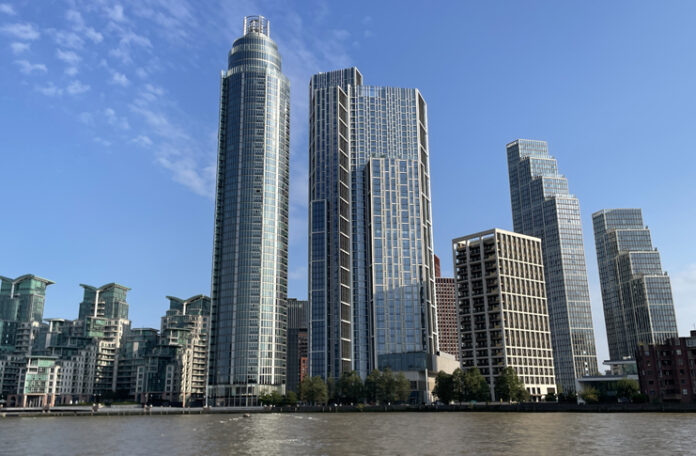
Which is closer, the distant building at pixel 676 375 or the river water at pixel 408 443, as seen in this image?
the river water at pixel 408 443

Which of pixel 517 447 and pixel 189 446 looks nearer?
pixel 517 447

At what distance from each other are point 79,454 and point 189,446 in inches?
552

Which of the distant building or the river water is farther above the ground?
the distant building

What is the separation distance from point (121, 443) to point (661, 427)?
280ft

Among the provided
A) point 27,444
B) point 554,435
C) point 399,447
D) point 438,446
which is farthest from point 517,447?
point 27,444

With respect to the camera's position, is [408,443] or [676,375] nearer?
[408,443]

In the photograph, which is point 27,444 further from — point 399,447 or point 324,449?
point 399,447

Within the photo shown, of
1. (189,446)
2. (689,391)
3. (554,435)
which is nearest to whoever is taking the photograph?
(189,446)

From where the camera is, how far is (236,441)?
8962 centimetres

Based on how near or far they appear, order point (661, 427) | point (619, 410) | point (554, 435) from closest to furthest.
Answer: point (554, 435) < point (661, 427) < point (619, 410)

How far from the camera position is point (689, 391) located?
629 ft

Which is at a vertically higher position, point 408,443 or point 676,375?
point 676,375

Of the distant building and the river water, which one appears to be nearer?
the river water

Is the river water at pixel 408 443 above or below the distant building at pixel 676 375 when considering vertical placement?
below
